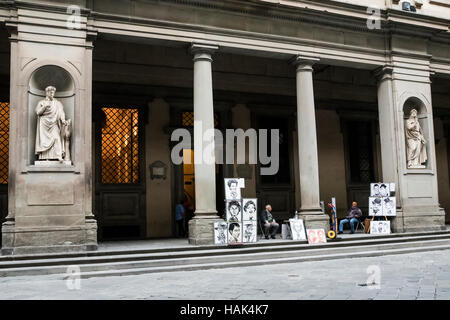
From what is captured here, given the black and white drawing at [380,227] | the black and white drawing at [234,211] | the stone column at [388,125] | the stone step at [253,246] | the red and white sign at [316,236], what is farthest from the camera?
the stone column at [388,125]

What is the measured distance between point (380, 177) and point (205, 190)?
9.90 m

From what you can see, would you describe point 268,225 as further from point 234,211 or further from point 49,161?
point 49,161

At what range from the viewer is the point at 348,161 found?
63.0 feet

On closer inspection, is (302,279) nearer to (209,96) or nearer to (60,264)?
(60,264)

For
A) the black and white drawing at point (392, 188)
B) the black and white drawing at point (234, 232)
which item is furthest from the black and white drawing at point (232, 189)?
the black and white drawing at point (392, 188)

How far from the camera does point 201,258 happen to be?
11.1 meters

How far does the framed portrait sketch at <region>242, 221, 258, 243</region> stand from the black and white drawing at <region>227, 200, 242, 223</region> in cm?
26

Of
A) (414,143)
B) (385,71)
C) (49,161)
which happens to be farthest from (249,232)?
(385,71)

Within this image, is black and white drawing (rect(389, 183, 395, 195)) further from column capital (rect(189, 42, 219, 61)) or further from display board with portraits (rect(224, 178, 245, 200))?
column capital (rect(189, 42, 219, 61))

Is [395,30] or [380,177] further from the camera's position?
[380,177]

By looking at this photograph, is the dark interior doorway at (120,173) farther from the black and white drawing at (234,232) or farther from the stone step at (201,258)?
the stone step at (201,258)

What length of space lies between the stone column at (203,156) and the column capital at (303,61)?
288 cm

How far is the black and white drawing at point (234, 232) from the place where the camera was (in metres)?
12.5

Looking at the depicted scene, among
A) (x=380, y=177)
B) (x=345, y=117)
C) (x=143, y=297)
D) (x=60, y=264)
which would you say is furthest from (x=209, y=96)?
(x=380, y=177)
